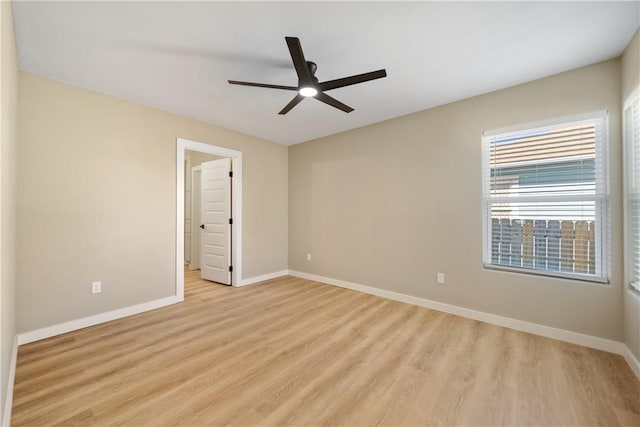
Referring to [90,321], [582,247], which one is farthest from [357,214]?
[90,321]

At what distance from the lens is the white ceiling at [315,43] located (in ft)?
5.89

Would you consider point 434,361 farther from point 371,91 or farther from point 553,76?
point 553,76

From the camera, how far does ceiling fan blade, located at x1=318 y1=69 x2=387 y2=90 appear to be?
1980mm

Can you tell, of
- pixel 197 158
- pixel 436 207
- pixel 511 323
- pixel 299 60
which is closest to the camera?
pixel 299 60

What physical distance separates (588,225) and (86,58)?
4.90m

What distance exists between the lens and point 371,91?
2.94m

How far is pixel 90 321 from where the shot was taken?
9.37ft

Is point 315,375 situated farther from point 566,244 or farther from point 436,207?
point 566,244

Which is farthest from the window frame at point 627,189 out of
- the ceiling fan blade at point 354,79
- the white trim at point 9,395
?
the white trim at point 9,395

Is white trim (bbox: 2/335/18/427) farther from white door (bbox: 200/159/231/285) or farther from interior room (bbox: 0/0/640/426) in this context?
white door (bbox: 200/159/231/285)

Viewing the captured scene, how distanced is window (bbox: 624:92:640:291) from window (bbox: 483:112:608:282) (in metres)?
0.19

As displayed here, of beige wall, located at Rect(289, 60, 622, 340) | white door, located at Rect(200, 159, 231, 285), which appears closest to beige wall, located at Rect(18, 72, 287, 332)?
white door, located at Rect(200, 159, 231, 285)

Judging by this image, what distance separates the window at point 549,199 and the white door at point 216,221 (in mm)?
3814

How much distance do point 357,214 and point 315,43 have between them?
2607mm
